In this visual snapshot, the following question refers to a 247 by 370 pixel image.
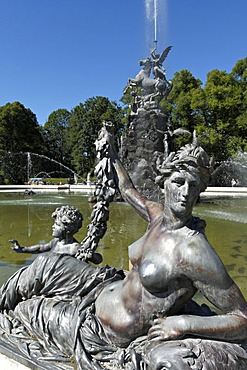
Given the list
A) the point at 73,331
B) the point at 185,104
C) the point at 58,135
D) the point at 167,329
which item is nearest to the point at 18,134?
the point at 58,135

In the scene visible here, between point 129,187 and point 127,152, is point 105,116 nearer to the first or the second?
point 127,152

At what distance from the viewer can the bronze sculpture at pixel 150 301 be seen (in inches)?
66.7

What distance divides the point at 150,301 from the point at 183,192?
2.05ft

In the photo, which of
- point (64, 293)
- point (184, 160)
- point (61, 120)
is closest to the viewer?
point (184, 160)

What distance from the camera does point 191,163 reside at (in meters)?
1.86

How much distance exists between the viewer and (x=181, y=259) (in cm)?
174

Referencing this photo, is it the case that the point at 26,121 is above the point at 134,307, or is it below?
above

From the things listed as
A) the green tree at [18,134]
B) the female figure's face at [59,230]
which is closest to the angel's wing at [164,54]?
the female figure's face at [59,230]

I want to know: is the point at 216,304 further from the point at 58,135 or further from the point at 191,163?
the point at 58,135

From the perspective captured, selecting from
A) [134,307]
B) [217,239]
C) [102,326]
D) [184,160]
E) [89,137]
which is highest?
[89,137]

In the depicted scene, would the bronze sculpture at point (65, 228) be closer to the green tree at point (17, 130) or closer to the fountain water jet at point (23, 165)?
the fountain water jet at point (23, 165)

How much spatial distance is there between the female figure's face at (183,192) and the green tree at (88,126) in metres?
43.6

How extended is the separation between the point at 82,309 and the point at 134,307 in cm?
41

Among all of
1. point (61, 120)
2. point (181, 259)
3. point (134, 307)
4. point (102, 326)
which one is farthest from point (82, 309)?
point (61, 120)
